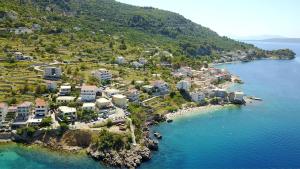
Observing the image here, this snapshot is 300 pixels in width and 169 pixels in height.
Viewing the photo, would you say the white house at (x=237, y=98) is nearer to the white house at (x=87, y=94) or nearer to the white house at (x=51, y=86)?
the white house at (x=87, y=94)

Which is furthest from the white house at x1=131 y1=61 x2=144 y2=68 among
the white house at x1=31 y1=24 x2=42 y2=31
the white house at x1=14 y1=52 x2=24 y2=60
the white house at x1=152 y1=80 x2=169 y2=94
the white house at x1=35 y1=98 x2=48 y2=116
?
the white house at x1=35 y1=98 x2=48 y2=116

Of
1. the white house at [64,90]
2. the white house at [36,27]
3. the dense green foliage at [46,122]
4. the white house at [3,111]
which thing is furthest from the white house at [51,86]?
the white house at [36,27]

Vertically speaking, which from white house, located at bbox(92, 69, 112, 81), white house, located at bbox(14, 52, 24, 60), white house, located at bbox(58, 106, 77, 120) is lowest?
white house, located at bbox(58, 106, 77, 120)

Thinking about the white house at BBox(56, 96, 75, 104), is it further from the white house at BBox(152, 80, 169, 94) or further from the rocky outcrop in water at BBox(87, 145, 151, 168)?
the white house at BBox(152, 80, 169, 94)

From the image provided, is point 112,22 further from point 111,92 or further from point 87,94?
point 87,94

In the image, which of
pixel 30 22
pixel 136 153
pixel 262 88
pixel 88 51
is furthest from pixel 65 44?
pixel 136 153
